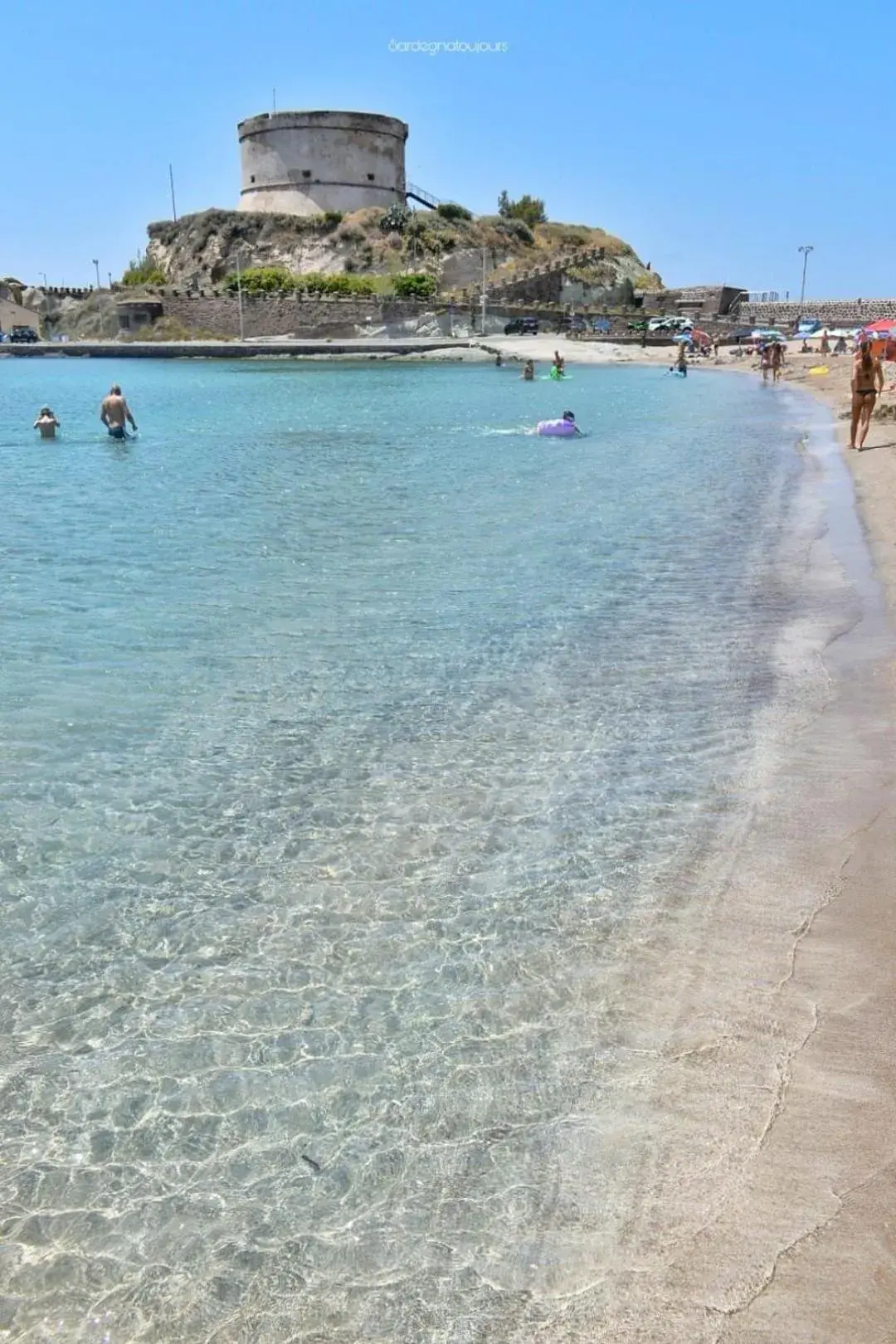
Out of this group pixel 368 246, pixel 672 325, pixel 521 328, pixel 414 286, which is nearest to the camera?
pixel 672 325

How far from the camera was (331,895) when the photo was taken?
4.32 m

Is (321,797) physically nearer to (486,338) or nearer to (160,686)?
(160,686)

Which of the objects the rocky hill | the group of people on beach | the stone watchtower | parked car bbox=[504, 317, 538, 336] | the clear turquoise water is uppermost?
the stone watchtower

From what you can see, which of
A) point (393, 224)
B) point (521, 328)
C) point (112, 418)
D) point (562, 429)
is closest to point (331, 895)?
point (562, 429)

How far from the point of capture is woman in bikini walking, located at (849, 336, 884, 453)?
15758 mm

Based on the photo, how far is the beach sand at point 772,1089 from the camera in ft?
7.97

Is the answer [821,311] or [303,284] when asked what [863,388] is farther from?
[821,311]

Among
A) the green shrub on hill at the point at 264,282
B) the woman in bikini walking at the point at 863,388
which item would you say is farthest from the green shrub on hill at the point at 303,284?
the woman in bikini walking at the point at 863,388

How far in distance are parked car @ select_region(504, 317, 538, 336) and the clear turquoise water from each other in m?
72.9

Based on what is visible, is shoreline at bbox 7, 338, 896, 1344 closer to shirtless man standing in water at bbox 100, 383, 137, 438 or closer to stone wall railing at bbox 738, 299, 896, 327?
shirtless man standing in water at bbox 100, 383, 137, 438

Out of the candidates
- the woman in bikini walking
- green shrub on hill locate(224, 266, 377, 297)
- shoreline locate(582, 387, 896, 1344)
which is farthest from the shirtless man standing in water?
green shrub on hill locate(224, 266, 377, 297)

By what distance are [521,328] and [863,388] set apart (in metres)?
67.3

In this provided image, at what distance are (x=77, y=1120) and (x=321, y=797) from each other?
2.29m

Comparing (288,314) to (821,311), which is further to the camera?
(821,311)
